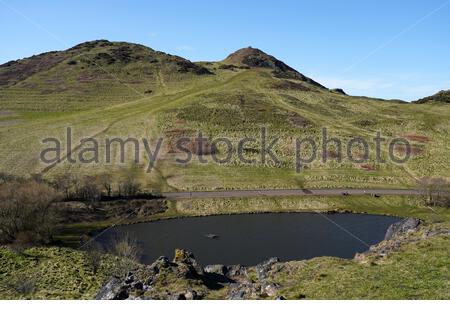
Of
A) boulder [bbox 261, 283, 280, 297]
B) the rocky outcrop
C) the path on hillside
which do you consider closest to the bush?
the path on hillside

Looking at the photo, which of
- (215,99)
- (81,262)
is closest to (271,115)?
(215,99)

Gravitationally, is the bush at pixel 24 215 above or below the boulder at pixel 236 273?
above

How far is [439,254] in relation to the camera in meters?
30.6

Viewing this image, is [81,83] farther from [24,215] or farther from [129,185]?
[24,215]

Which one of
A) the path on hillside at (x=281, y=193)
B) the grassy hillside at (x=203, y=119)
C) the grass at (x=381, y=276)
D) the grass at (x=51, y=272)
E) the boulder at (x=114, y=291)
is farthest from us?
the grassy hillside at (x=203, y=119)

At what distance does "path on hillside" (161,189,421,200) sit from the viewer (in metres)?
85.1

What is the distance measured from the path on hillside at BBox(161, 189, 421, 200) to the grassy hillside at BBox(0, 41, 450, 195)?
11.2 ft

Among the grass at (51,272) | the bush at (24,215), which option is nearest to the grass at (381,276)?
the grass at (51,272)

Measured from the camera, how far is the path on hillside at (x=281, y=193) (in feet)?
279

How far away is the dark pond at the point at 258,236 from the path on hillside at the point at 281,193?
836 cm

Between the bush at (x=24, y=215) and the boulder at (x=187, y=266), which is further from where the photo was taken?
the bush at (x=24, y=215)
